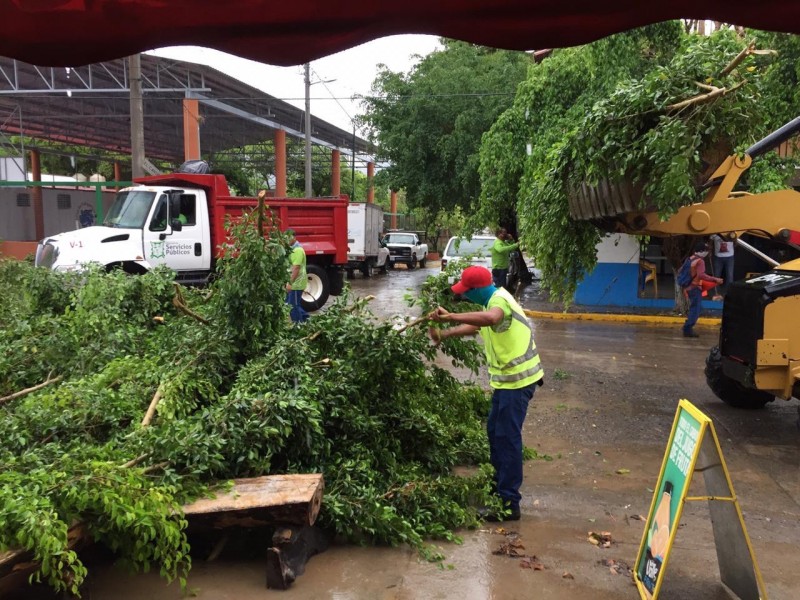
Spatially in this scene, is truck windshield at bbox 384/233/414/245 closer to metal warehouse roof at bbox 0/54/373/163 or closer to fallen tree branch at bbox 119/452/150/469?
metal warehouse roof at bbox 0/54/373/163

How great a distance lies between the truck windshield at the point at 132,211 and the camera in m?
12.7

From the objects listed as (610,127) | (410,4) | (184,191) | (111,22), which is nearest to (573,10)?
(410,4)

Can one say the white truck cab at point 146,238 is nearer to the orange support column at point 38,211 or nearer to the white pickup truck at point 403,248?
the orange support column at point 38,211

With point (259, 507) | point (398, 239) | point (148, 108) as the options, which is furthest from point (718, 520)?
point (148, 108)

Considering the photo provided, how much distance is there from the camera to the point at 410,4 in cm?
175

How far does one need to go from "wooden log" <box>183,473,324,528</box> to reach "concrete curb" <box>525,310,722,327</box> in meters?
11.1

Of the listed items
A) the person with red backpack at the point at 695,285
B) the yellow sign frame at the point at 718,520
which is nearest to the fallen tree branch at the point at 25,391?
the yellow sign frame at the point at 718,520

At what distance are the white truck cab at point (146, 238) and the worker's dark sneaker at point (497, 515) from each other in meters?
8.81

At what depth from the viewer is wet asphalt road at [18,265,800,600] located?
3826mm

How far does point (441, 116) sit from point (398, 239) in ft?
27.4

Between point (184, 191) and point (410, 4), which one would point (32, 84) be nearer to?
point (184, 191)

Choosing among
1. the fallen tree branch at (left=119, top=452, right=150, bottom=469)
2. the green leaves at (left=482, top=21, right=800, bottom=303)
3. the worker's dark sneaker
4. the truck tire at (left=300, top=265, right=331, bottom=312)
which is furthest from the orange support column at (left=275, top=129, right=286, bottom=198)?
the fallen tree branch at (left=119, top=452, right=150, bottom=469)

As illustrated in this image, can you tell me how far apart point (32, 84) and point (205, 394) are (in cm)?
2232

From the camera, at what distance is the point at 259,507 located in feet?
12.2
